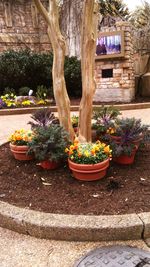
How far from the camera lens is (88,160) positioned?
258 centimetres

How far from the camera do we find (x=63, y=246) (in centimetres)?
195

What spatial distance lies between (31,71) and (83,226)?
26.9 feet

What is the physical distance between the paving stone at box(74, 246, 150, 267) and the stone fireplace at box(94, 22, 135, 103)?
267 inches

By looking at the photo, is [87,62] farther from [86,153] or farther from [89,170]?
[89,170]

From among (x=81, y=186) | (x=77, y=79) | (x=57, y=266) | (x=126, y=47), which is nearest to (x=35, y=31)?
(x=77, y=79)

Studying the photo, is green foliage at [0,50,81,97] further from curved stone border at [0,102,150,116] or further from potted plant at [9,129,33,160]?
potted plant at [9,129,33,160]

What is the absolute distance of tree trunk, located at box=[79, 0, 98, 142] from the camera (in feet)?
9.66

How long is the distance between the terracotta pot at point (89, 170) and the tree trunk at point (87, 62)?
1.86 ft

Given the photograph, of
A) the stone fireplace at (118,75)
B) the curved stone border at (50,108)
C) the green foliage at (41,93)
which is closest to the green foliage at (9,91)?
the green foliage at (41,93)

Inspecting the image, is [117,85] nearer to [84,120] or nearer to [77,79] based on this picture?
[77,79]

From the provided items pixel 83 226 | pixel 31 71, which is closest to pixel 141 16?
pixel 31 71

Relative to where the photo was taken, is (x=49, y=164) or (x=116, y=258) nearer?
(x=116, y=258)

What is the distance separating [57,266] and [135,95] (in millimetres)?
7912

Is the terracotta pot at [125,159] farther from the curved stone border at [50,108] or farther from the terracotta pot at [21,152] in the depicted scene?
the curved stone border at [50,108]
